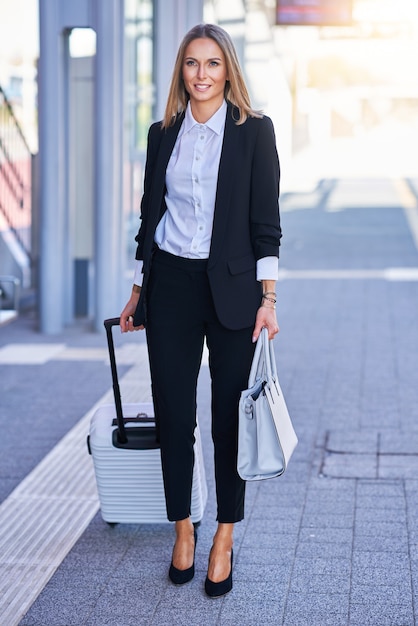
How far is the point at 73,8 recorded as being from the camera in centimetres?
838

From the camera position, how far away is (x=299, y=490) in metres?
4.77

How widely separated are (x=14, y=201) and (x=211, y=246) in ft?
25.0

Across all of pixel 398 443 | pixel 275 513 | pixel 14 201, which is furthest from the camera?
pixel 14 201


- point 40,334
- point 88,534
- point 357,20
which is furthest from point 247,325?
point 357,20

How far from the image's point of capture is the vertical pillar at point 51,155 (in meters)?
8.40

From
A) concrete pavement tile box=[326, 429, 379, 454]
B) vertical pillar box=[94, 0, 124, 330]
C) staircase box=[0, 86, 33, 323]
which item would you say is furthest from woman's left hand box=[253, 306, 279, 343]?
staircase box=[0, 86, 33, 323]

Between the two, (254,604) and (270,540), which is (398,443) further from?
(254,604)

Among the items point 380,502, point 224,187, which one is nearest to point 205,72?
point 224,187

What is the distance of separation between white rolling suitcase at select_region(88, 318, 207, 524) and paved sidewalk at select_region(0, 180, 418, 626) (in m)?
0.11

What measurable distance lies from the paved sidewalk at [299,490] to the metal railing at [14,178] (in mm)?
1602

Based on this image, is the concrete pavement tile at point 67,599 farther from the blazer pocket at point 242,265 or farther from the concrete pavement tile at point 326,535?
the blazer pocket at point 242,265

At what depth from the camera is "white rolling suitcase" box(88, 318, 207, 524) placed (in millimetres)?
4020

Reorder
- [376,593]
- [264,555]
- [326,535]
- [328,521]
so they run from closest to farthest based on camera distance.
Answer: [376,593]
[264,555]
[326,535]
[328,521]

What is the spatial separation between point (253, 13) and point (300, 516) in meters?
7.25
